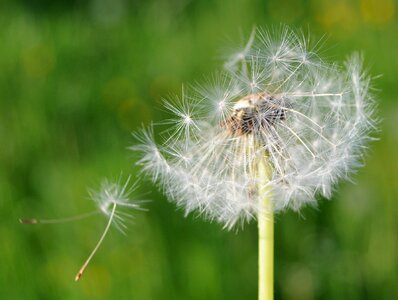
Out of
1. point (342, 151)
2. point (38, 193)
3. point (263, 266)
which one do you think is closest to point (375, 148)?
point (38, 193)

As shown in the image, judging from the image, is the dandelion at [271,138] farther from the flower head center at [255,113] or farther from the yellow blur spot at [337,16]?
the yellow blur spot at [337,16]

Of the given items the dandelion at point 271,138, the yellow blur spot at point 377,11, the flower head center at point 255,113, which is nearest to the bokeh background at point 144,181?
the yellow blur spot at point 377,11

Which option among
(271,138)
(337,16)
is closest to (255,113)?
(271,138)

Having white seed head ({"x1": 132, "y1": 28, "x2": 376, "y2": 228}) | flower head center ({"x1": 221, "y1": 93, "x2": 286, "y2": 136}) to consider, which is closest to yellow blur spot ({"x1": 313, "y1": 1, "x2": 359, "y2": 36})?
white seed head ({"x1": 132, "y1": 28, "x2": 376, "y2": 228})

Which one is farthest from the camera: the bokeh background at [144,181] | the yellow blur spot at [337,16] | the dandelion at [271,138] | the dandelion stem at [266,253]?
the yellow blur spot at [337,16]

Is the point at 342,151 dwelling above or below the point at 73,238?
below

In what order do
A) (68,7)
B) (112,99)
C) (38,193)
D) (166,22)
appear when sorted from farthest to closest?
(68,7) < (166,22) < (112,99) < (38,193)

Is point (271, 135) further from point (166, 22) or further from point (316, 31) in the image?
point (166, 22)

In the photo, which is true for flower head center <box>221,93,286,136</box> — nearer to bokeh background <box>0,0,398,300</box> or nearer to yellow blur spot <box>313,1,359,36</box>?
bokeh background <box>0,0,398,300</box>
